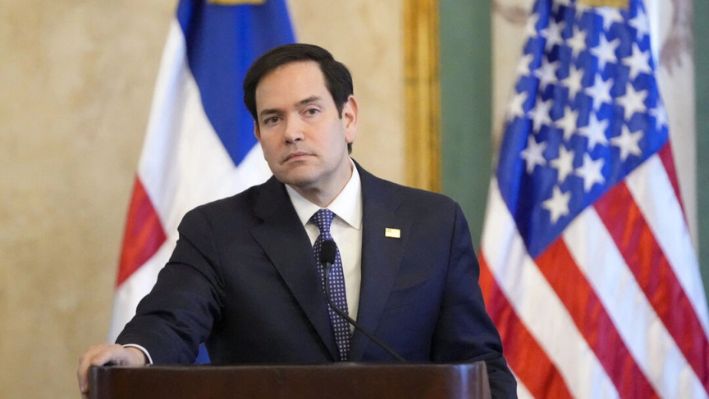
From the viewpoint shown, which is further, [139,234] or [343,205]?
[139,234]

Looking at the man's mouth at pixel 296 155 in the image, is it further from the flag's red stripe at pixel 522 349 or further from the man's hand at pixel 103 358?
the flag's red stripe at pixel 522 349

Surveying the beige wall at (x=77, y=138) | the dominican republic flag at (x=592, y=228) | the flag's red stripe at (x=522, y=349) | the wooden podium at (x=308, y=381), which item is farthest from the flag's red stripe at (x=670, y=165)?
the wooden podium at (x=308, y=381)

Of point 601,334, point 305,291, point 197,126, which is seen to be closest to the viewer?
point 305,291

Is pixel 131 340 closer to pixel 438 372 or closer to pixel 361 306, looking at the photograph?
pixel 361 306

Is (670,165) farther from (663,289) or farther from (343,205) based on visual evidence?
(343,205)

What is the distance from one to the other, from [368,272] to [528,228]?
5.02 feet

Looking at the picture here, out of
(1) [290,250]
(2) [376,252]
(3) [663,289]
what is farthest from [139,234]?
(3) [663,289]

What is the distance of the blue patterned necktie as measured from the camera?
2516 millimetres

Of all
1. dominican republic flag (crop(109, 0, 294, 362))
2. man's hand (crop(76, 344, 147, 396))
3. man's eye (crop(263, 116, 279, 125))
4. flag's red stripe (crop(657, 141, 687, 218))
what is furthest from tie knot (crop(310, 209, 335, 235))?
Answer: flag's red stripe (crop(657, 141, 687, 218))

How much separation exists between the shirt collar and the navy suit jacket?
0.11ft

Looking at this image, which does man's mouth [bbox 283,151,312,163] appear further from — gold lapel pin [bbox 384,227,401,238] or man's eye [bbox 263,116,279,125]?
gold lapel pin [bbox 384,227,401,238]

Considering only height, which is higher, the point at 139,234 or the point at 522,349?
the point at 139,234

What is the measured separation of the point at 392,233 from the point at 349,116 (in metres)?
0.38

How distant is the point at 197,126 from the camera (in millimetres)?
4035
